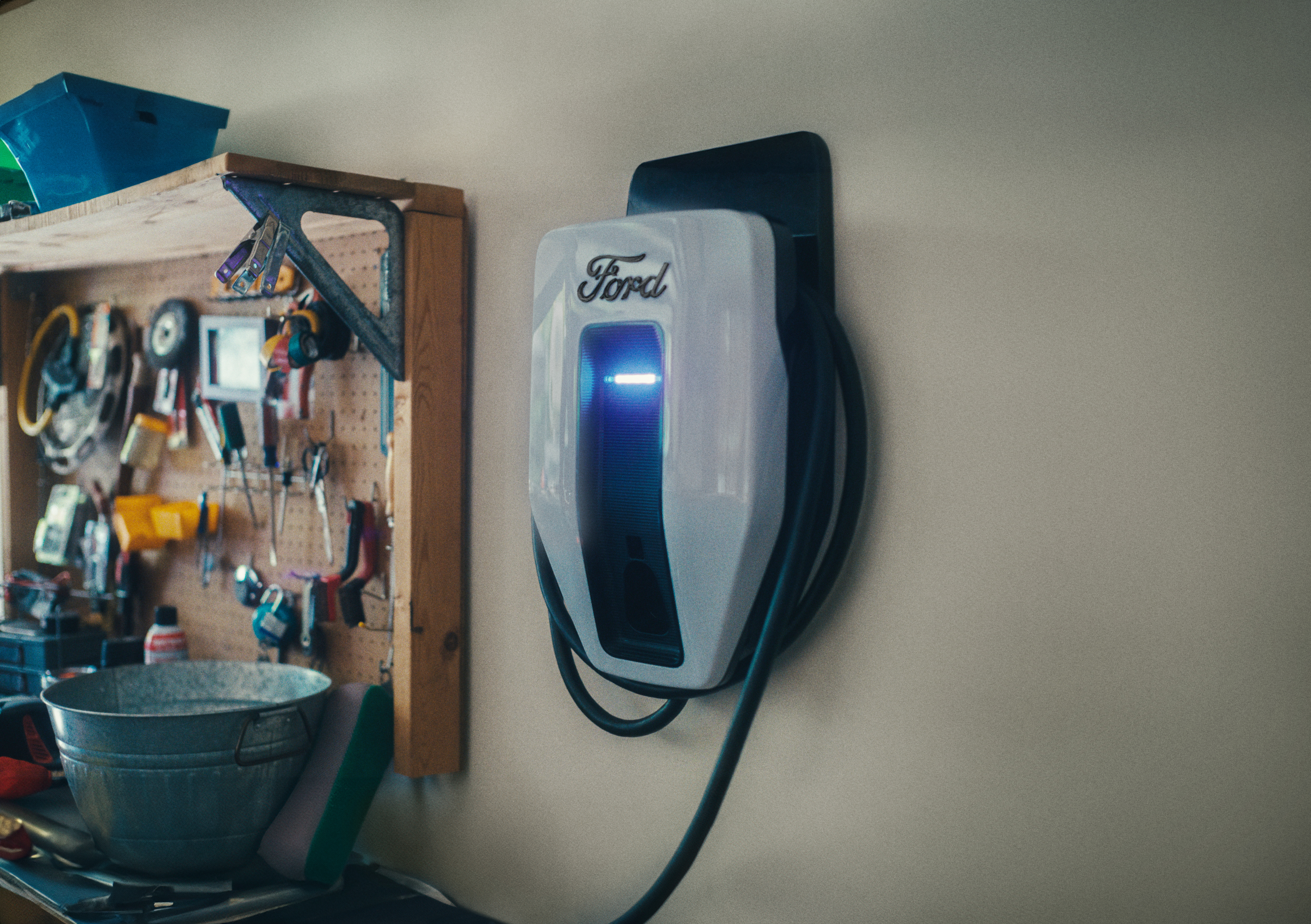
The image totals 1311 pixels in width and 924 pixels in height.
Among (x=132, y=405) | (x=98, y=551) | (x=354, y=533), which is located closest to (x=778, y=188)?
(x=354, y=533)

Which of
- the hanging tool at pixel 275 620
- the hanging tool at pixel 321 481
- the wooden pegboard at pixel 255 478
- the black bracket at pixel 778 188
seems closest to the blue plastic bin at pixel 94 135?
the wooden pegboard at pixel 255 478

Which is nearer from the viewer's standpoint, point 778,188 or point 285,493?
point 778,188

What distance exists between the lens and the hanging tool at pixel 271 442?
2412mm

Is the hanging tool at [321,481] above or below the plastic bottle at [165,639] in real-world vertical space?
above

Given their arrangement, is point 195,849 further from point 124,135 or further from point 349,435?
point 124,135

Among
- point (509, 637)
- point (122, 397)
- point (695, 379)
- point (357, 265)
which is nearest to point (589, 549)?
point (695, 379)

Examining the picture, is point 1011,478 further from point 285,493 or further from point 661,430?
point 285,493

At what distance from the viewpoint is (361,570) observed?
219 cm

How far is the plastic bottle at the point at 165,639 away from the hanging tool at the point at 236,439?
28 centimetres

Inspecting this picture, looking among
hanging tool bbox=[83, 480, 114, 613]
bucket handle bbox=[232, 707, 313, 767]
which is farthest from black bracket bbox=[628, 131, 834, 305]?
hanging tool bbox=[83, 480, 114, 613]

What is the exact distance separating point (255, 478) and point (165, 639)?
0.43 metres

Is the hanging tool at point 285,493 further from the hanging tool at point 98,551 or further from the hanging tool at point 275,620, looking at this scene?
the hanging tool at point 98,551

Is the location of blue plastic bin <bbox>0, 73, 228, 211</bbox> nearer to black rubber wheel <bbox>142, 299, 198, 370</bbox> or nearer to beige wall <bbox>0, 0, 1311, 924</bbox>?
black rubber wheel <bbox>142, 299, 198, 370</bbox>

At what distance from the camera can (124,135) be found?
7.02ft
